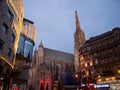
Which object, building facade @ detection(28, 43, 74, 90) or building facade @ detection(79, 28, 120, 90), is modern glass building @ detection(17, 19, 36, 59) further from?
building facade @ detection(28, 43, 74, 90)

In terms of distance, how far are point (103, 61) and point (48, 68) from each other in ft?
136

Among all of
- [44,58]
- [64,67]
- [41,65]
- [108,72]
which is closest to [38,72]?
[41,65]

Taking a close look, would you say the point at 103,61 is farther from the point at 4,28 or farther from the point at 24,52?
the point at 4,28

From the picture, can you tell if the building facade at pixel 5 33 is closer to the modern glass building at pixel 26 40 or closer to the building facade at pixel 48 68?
the modern glass building at pixel 26 40

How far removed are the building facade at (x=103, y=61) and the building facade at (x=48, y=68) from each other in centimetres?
1856

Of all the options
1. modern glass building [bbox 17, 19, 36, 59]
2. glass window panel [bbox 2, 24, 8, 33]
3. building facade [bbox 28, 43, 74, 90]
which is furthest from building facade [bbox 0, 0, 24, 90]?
building facade [bbox 28, 43, 74, 90]

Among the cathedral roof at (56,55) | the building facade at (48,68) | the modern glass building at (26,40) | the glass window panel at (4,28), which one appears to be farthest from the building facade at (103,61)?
the cathedral roof at (56,55)

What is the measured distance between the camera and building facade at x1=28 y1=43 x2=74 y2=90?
72.5 metres

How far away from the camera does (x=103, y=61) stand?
46.8 metres

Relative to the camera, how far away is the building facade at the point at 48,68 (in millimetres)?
72500

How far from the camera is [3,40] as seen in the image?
17828 millimetres

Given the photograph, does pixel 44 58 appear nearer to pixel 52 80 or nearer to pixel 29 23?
pixel 52 80

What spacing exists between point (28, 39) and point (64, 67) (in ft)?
200

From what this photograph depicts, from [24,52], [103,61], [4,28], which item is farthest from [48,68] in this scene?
[4,28]
